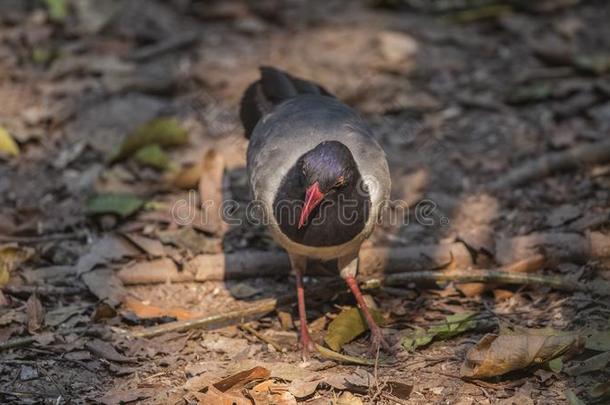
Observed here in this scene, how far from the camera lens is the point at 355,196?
568 cm

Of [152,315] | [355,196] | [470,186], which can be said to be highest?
[355,196]

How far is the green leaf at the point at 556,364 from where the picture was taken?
4906 mm

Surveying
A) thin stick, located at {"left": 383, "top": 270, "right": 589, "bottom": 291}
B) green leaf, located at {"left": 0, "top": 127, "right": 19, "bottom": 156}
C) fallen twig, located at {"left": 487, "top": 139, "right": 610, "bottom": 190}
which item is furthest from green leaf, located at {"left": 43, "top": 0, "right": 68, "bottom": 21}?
thin stick, located at {"left": 383, "top": 270, "right": 589, "bottom": 291}

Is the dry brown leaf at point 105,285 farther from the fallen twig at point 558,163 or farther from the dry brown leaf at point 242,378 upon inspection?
the fallen twig at point 558,163

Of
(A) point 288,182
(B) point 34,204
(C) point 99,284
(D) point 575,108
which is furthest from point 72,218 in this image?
(D) point 575,108

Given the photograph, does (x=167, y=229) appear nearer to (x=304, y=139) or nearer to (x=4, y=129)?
(x=304, y=139)

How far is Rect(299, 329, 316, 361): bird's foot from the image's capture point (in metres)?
5.62

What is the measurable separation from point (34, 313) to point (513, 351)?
314 centimetres

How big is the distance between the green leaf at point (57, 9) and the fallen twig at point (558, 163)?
5.47m

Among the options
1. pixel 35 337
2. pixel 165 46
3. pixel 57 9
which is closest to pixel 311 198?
pixel 35 337

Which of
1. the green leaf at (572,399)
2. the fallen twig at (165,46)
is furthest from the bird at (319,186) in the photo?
the fallen twig at (165,46)

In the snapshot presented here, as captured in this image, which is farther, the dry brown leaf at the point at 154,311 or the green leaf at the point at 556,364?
the dry brown leaf at the point at 154,311

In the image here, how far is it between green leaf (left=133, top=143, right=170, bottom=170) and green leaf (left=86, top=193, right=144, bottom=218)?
1.94 ft

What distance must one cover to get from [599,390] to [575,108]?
14.6 ft
